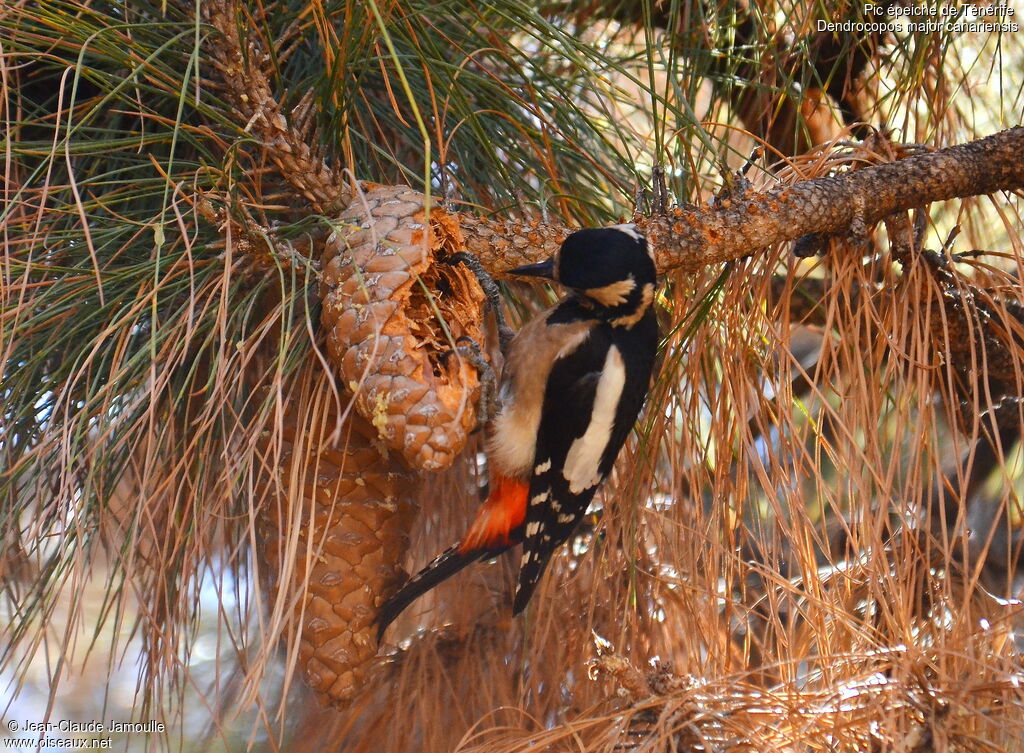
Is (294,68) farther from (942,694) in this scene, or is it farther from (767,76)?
(942,694)

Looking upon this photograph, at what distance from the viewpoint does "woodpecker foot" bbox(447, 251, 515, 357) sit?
102cm

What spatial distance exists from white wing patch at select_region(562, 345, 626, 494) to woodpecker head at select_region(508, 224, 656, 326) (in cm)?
14

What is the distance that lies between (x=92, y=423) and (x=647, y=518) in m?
0.68

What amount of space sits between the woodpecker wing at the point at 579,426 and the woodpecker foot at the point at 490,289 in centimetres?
8

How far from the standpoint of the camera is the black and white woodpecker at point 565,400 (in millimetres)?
1160

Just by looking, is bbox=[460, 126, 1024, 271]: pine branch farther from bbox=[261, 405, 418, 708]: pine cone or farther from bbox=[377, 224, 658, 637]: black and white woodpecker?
bbox=[261, 405, 418, 708]: pine cone

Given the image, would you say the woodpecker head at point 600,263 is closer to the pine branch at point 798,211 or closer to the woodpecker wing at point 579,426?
the pine branch at point 798,211

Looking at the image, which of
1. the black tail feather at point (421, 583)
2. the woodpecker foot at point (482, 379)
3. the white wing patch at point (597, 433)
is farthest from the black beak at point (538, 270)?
the black tail feather at point (421, 583)

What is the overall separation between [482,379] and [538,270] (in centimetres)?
16

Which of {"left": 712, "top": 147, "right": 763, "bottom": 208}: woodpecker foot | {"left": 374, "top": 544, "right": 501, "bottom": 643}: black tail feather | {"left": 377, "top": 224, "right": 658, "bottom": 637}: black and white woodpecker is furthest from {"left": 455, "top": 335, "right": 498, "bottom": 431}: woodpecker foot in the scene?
{"left": 712, "top": 147, "right": 763, "bottom": 208}: woodpecker foot

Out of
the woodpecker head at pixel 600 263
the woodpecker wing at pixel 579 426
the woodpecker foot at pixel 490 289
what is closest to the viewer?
the woodpecker foot at pixel 490 289

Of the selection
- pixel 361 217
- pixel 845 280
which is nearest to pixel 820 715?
pixel 845 280

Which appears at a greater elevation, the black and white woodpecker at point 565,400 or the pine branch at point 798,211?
the pine branch at point 798,211

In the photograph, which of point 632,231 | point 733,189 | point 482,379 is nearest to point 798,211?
point 733,189
